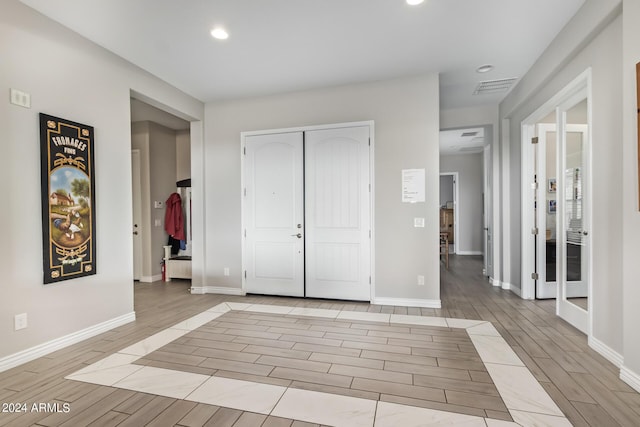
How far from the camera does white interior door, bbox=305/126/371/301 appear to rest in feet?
13.8

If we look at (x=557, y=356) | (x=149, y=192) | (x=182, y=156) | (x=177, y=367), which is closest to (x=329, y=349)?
(x=177, y=367)

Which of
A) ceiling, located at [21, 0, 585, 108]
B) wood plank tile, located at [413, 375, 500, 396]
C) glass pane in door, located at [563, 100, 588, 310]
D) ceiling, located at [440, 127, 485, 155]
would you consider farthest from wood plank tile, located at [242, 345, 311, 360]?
ceiling, located at [440, 127, 485, 155]

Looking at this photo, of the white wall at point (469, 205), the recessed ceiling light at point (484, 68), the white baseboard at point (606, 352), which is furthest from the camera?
the white wall at point (469, 205)

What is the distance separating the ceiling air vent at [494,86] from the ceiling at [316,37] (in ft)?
0.50

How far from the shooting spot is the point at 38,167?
106 inches

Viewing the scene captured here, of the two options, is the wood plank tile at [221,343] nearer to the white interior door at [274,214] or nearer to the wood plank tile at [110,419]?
the wood plank tile at [110,419]

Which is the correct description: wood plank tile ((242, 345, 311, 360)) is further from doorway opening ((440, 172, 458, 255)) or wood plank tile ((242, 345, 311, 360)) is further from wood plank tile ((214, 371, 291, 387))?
doorway opening ((440, 172, 458, 255))

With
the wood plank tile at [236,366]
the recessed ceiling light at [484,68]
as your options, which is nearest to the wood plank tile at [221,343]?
the wood plank tile at [236,366]

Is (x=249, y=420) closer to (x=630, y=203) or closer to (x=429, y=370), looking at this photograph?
(x=429, y=370)

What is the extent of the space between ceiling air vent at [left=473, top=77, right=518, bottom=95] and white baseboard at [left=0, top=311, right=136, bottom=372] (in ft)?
17.6

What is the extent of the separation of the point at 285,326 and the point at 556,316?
3.09m

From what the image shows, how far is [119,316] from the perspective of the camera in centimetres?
346

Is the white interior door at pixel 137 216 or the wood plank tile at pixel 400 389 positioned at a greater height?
the white interior door at pixel 137 216

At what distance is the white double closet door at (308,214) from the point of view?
4.23 meters
